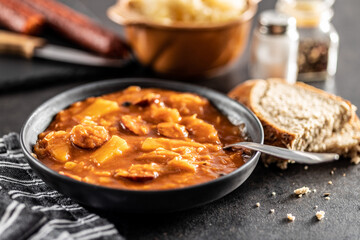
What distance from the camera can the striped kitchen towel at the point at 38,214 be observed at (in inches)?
107

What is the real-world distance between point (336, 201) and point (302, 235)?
459 millimetres

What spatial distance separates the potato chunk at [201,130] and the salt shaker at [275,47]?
147 cm

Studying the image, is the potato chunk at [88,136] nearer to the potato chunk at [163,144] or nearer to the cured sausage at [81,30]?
the potato chunk at [163,144]

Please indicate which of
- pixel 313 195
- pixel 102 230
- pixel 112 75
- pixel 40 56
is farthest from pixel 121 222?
pixel 40 56

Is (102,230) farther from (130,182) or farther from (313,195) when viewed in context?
(313,195)

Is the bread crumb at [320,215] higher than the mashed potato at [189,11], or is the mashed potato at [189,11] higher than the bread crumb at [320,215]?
the mashed potato at [189,11]

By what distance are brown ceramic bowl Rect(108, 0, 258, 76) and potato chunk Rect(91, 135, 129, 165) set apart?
1617 mm

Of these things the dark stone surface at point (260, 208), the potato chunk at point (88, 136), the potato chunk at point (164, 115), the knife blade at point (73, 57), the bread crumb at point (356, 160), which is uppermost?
the potato chunk at point (88, 136)

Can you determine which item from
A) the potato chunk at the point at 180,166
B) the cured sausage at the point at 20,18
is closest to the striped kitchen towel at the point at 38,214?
the potato chunk at the point at 180,166

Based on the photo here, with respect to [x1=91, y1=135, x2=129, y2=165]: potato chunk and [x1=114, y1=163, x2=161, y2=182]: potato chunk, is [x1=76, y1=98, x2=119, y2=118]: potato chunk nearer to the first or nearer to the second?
[x1=91, y1=135, x2=129, y2=165]: potato chunk

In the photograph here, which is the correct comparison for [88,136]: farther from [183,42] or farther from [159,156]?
[183,42]

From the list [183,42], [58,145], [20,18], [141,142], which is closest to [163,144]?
[141,142]

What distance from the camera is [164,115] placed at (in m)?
3.49

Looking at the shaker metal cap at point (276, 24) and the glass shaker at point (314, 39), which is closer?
the shaker metal cap at point (276, 24)
